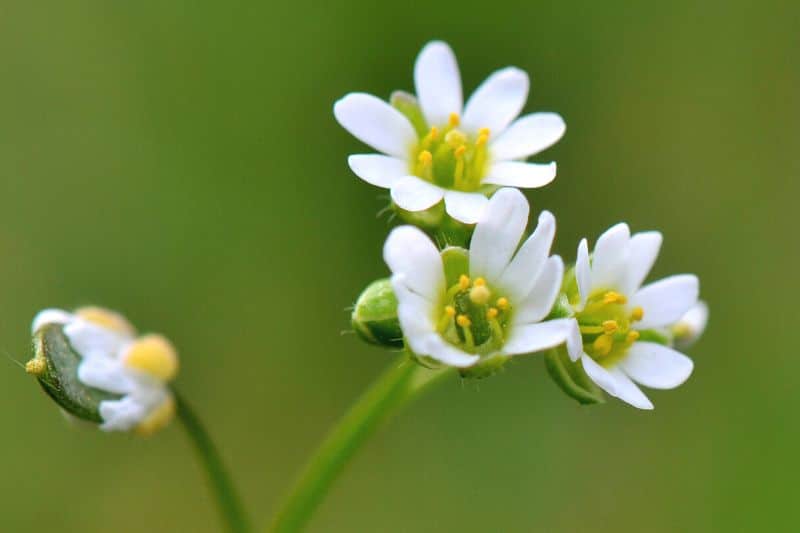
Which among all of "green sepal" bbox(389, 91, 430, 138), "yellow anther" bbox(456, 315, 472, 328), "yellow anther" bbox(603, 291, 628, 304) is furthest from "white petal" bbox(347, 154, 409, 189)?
"yellow anther" bbox(603, 291, 628, 304)

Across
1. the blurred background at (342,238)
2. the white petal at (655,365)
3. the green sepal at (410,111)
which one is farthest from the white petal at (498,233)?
the blurred background at (342,238)

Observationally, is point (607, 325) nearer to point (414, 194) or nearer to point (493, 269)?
point (493, 269)

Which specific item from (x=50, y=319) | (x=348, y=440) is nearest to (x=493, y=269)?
(x=348, y=440)

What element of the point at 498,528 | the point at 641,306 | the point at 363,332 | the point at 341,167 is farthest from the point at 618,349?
the point at 341,167

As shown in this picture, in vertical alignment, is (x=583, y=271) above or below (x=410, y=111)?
below

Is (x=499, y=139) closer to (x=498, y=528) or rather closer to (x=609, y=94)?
(x=498, y=528)

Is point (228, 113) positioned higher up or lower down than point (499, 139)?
lower down
